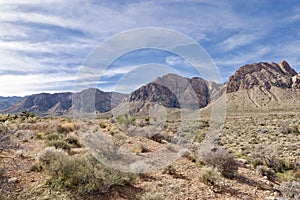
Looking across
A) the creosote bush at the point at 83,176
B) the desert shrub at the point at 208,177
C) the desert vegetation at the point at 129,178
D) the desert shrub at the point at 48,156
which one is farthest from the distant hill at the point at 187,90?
the desert shrub at the point at 48,156

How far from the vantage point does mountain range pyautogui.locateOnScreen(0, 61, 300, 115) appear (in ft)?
35.3

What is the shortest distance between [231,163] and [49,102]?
158m

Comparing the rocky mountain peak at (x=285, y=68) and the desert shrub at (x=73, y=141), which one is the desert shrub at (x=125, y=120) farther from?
the rocky mountain peak at (x=285, y=68)

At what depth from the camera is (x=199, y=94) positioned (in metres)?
12.1

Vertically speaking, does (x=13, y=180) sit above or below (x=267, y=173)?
above

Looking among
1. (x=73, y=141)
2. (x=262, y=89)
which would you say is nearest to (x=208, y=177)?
(x=73, y=141)

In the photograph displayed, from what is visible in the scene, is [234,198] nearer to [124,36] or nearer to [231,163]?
[231,163]

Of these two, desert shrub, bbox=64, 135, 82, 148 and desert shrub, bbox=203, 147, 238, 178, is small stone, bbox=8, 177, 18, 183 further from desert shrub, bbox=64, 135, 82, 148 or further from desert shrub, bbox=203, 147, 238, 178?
desert shrub, bbox=203, 147, 238, 178

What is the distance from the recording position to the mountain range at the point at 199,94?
10.8 meters

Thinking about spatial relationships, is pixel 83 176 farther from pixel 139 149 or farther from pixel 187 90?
pixel 187 90

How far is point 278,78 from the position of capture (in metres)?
113

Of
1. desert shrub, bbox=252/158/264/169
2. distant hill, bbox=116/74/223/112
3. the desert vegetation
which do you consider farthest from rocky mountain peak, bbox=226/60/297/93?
the desert vegetation

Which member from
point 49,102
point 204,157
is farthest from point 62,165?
point 49,102

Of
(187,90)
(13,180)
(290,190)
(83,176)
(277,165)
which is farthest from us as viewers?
(187,90)
